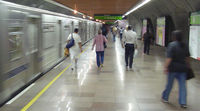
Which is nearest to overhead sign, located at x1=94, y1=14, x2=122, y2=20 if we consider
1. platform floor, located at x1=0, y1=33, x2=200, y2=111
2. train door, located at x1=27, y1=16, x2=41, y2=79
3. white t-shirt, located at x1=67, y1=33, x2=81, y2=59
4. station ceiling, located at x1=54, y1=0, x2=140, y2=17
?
station ceiling, located at x1=54, y1=0, x2=140, y2=17

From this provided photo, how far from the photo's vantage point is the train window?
17.0 feet

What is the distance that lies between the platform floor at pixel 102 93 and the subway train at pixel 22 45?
358 mm

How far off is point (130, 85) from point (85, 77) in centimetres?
168

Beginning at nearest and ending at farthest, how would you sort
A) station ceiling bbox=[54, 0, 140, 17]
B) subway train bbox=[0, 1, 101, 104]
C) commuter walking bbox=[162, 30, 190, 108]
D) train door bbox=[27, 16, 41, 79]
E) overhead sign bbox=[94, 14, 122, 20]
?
commuter walking bbox=[162, 30, 190, 108], subway train bbox=[0, 1, 101, 104], train door bbox=[27, 16, 41, 79], station ceiling bbox=[54, 0, 140, 17], overhead sign bbox=[94, 14, 122, 20]

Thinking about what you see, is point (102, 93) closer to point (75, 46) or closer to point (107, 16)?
point (75, 46)

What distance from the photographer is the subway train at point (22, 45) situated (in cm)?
491

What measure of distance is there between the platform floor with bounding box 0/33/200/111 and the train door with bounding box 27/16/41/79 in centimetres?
40

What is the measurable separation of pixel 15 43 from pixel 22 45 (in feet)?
1.40

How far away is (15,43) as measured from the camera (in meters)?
5.52

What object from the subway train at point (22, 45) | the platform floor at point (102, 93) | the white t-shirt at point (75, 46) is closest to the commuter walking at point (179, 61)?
the platform floor at point (102, 93)

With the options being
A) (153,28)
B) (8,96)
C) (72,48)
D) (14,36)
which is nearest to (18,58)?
(14,36)

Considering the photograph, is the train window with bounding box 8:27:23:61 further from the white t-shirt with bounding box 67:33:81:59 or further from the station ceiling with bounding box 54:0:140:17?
the station ceiling with bounding box 54:0:140:17

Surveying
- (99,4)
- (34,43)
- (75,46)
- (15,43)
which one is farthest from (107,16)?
(15,43)

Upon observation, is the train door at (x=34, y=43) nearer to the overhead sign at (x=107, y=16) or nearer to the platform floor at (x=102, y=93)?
the platform floor at (x=102, y=93)
